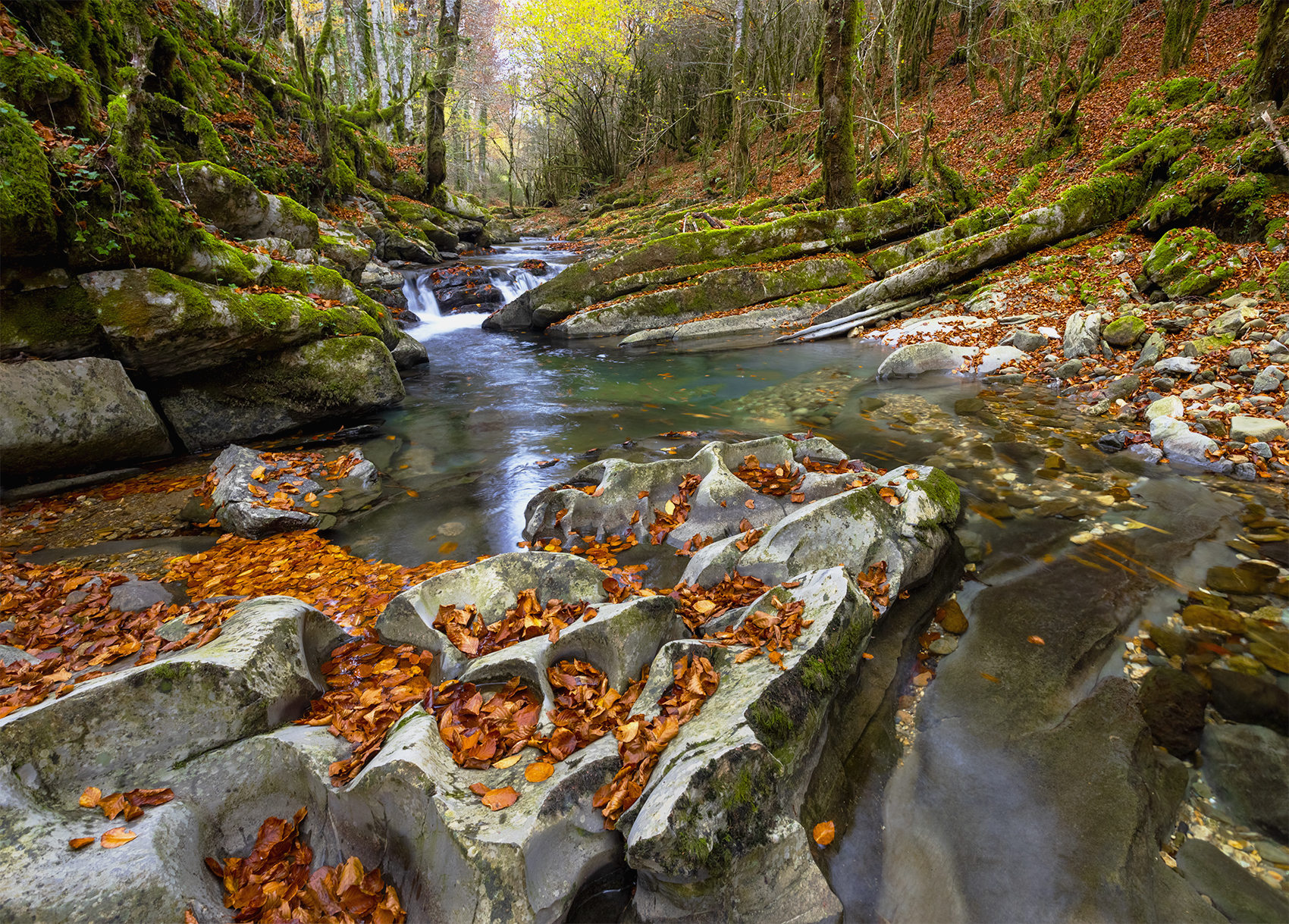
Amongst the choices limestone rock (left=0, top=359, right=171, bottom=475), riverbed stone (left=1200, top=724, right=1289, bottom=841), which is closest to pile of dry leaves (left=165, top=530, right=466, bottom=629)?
limestone rock (left=0, top=359, right=171, bottom=475)

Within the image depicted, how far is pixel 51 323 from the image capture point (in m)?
5.67

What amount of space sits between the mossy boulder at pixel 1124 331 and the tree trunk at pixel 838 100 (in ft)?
27.8

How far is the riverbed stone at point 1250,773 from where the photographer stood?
7.81 ft

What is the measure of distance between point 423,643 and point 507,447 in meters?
4.26

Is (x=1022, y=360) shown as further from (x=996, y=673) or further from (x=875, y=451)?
(x=996, y=673)

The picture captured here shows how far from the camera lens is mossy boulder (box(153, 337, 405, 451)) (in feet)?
23.1

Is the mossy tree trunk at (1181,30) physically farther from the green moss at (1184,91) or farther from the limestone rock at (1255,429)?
the limestone rock at (1255,429)

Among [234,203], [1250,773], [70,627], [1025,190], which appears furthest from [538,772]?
[1025,190]

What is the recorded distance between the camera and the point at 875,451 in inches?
256

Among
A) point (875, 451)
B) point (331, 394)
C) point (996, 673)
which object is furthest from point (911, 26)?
point (996, 673)

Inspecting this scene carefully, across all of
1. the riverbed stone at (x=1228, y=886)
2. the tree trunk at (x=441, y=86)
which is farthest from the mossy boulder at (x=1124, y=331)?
the tree trunk at (x=441, y=86)

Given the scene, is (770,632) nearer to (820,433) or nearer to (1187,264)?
(820,433)

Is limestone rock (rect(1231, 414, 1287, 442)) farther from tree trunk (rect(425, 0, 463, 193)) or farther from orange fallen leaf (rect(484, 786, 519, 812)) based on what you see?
tree trunk (rect(425, 0, 463, 193))

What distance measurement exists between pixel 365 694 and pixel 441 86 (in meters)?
24.0
